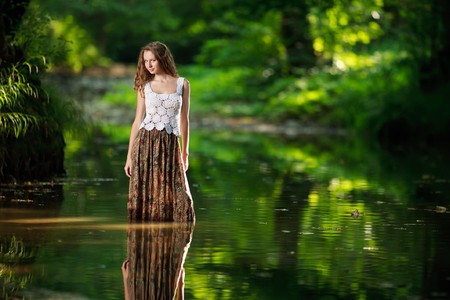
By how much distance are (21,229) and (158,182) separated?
1303 mm

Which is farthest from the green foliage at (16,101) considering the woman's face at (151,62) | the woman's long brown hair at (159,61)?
the woman's face at (151,62)

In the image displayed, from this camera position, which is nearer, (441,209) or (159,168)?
(159,168)

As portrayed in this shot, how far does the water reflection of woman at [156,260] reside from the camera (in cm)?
760

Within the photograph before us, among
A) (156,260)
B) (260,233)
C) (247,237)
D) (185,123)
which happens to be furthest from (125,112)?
(156,260)

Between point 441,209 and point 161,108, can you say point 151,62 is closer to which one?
point 161,108

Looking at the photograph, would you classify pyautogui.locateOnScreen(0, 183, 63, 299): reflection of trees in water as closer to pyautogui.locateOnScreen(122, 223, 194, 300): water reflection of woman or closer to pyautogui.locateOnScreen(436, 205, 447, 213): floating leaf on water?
pyautogui.locateOnScreen(122, 223, 194, 300): water reflection of woman

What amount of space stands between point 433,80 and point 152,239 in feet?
58.6

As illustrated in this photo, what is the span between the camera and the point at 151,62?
11.1m

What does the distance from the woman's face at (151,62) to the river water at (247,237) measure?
1353 millimetres

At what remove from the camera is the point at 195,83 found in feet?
140

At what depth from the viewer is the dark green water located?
7898 mm

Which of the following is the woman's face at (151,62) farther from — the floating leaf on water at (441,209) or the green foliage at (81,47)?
the green foliage at (81,47)

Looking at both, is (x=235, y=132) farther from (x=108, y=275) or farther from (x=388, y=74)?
(x=108, y=275)

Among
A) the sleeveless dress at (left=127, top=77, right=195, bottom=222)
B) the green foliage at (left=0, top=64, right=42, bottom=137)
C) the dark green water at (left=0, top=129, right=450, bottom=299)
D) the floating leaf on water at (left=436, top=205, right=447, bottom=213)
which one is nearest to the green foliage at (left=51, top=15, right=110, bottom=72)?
the dark green water at (left=0, top=129, right=450, bottom=299)
